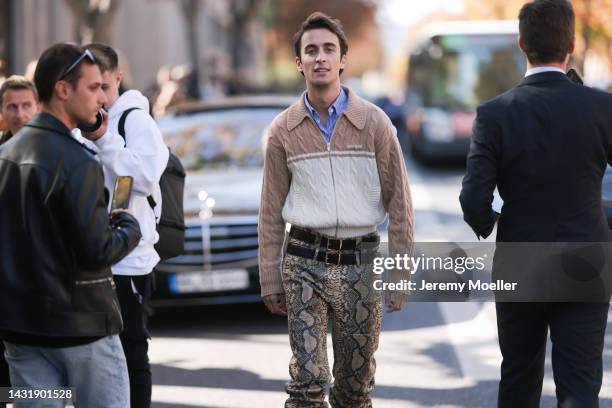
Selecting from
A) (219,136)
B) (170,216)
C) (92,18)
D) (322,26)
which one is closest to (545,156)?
(322,26)

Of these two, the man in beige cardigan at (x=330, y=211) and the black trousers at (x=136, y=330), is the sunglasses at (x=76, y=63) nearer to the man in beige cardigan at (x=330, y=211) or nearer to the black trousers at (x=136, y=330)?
the man in beige cardigan at (x=330, y=211)

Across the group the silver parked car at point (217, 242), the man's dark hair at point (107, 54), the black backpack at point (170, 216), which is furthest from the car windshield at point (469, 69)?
the man's dark hair at point (107, 54)

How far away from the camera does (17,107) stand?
5.79 metres

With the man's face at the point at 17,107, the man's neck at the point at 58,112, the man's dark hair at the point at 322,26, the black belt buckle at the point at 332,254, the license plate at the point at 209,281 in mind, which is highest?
the man's dark hair at the point at 322,26

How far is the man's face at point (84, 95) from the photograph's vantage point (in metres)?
3.75

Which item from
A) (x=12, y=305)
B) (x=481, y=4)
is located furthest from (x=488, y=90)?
(x=481, y=4)

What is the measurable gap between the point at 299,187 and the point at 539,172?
1.03 m

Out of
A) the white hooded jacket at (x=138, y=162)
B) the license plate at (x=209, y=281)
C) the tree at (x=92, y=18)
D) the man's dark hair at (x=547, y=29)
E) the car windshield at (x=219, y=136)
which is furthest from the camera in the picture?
the tree at (x=92, y=18)

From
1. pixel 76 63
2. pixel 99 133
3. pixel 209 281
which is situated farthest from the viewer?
pixel 209 281

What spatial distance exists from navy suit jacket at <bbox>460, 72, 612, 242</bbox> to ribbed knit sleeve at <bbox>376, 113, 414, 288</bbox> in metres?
0.49

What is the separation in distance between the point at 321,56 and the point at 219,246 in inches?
158

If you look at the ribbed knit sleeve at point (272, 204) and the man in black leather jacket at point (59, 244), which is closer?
the man in black leather jacket at point (59, 244)

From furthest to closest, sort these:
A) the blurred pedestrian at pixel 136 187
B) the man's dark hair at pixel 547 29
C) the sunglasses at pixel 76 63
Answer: the blurred pedestrian at pixel 136 187, the man's dark hair at pixel 547 29, the sunglasses at pixel 76 63

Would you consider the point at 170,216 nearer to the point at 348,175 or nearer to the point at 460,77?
the point at 348,175
